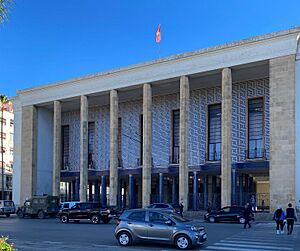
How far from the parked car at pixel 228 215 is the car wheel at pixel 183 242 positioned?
1705 cm

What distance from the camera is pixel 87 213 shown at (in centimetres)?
3459

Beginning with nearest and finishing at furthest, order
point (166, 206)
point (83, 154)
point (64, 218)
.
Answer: point (64, 218) < point (166, 206) < point (83, 154)

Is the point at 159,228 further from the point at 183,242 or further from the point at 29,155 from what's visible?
the point at 29,155

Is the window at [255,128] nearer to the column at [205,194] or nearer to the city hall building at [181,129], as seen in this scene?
the city hall building at [181,129]

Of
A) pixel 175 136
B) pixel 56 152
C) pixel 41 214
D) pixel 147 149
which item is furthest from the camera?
pixel 56 152

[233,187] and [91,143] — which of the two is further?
[91,143]

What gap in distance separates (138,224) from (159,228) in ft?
3.14

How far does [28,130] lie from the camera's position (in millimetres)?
55750

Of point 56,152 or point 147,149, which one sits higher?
point 147,149

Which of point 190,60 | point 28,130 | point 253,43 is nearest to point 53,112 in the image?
point 28,130

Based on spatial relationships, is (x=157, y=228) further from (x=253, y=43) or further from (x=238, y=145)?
(x=238, y=145)

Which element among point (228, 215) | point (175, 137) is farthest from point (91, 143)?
point (228, 215)

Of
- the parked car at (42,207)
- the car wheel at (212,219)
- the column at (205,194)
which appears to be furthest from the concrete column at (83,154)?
the car wheel at (212,219)

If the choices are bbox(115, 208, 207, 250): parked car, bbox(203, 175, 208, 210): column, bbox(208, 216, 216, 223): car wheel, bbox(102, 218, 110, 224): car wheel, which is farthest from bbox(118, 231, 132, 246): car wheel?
bbox(203, 175, 208, 210): column
